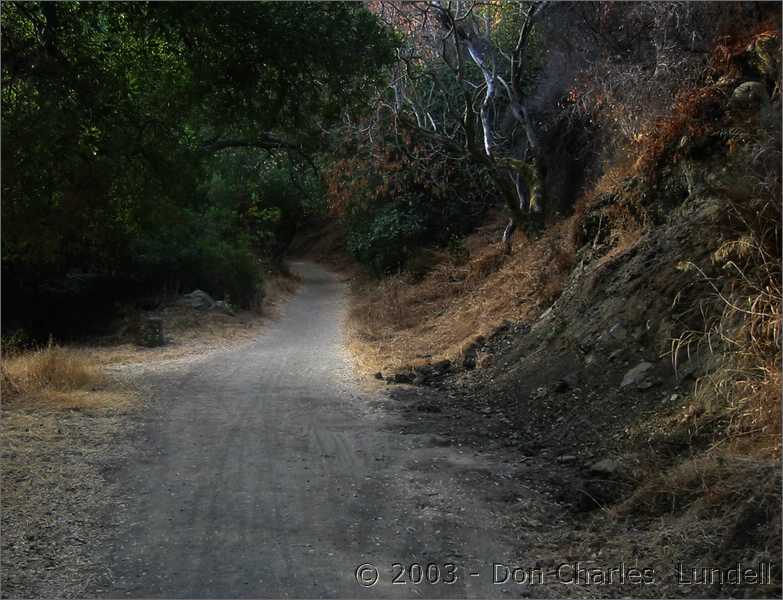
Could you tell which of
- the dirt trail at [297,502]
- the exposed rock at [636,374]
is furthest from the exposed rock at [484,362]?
the exposed rock at [636,374]

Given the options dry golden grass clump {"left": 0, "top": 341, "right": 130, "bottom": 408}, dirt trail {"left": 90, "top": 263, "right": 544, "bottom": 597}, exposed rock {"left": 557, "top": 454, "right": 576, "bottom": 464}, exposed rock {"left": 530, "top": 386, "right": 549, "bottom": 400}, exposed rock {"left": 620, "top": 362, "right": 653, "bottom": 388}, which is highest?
exposed rock {"left": 620, "top": 362, "right": 653, "bottom": 388}

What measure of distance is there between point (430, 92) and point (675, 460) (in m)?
17.0

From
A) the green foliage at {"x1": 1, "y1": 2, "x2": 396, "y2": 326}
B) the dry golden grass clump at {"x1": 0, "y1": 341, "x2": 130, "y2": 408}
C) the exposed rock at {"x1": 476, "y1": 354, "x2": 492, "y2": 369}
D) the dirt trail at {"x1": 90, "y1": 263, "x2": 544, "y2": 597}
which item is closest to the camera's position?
the dirt trail at {"x1": 90, "y1": 263, "x2": 544, "y2": 597}

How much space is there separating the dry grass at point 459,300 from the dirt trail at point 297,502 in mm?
3630

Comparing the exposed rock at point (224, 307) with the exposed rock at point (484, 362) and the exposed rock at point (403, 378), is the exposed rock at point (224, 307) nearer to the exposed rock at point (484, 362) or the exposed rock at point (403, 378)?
the exposed rock at point (403, 378)

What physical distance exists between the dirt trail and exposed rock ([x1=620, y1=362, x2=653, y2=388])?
155 cm

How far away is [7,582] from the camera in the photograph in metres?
4.71

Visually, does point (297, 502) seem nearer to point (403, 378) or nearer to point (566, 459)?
point (566, 459)

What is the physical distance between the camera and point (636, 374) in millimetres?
7859

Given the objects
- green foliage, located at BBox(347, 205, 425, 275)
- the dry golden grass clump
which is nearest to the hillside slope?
the dry golden grass clump

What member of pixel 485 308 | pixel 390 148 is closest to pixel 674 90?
pixel 485 308

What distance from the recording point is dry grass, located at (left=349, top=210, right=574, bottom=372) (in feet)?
43.9

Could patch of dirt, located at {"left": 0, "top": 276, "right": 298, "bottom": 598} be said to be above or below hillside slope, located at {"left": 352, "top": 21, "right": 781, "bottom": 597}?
below

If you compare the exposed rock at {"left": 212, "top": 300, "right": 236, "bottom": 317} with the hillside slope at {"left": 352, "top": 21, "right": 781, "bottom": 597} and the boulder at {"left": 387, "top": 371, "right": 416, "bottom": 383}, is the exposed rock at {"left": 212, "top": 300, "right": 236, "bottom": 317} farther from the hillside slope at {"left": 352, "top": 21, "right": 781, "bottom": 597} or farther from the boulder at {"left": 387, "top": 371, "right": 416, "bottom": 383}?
the boulder at {"left": 387, "top": 371, "right": 416, "bottom": 383}
